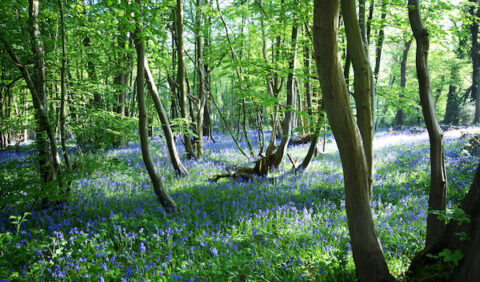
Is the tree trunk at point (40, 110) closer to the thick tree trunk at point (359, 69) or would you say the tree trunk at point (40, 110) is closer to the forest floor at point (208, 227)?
the forest floor at point (208, 227)

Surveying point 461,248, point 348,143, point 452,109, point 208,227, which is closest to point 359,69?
point 348,143

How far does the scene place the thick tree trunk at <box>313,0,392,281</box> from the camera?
1940 mm

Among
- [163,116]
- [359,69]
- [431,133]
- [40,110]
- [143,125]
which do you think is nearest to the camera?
[359,69]

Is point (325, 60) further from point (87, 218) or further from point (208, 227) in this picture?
point (87, 218)

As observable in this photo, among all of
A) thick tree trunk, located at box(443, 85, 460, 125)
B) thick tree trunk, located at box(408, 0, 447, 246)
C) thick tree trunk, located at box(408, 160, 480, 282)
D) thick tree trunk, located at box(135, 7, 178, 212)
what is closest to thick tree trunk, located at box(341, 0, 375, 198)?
thick tree trunk, located at box(408, 0, 447, 246)

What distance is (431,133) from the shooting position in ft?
9.62

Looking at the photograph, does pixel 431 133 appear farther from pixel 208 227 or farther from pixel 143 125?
pixel 143 125

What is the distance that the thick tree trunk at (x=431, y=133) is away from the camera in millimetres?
2826

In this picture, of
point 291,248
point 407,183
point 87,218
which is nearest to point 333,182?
point 407,183

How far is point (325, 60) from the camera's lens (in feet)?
6.59

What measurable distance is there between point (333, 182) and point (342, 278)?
12.9ft

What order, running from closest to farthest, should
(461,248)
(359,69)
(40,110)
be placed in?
1. (461,248)
2. (359,69)
3. (40,110)

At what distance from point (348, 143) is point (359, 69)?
1077mm

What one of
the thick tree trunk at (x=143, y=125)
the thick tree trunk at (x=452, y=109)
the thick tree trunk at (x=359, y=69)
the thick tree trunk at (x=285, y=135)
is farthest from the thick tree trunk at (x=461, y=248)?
the thick tree trunk at (x=452, y=109)
